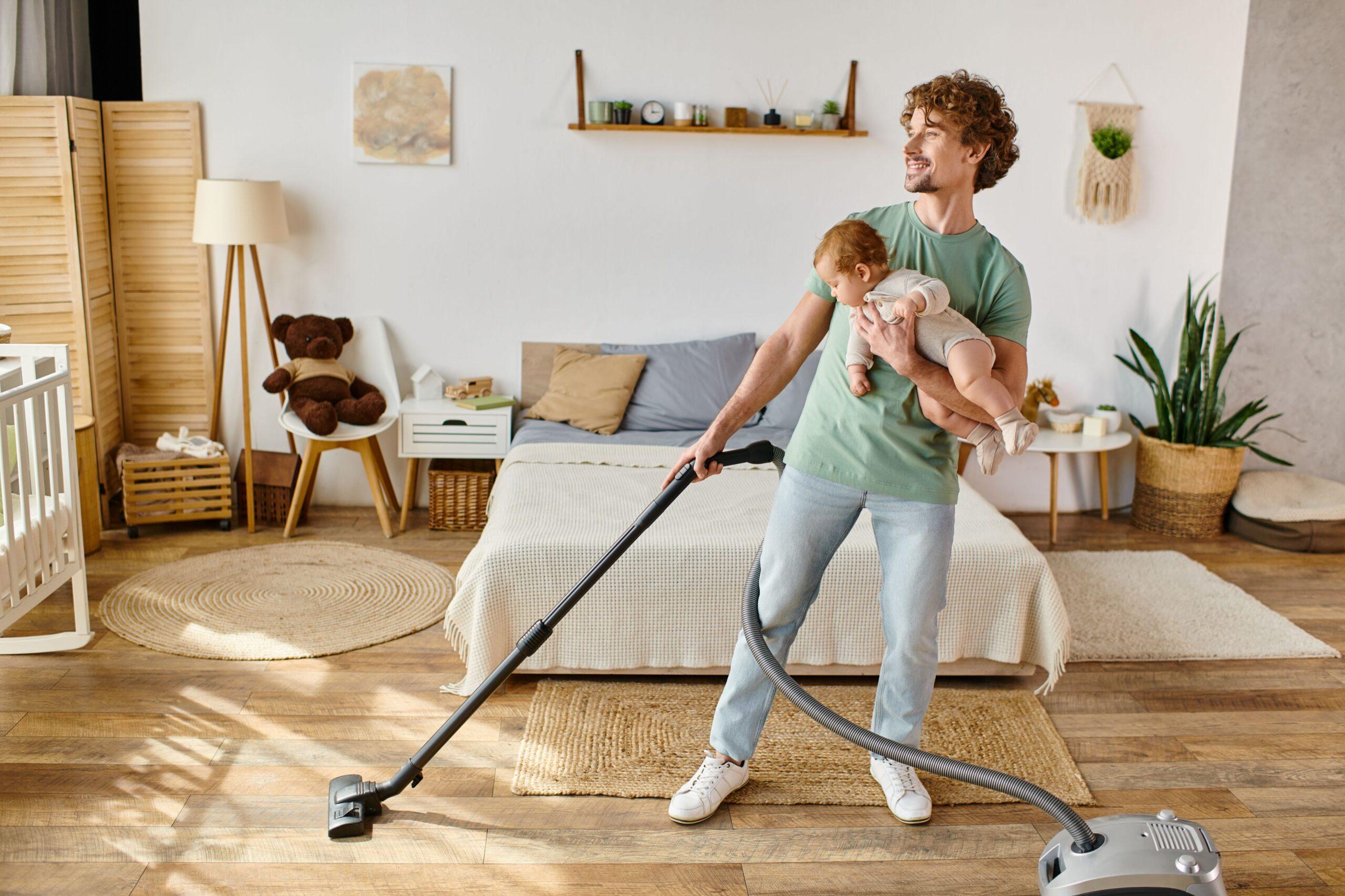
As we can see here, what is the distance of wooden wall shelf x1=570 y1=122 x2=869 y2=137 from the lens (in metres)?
4.04

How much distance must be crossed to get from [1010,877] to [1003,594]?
842mm

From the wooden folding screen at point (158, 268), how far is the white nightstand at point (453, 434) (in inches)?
33.4

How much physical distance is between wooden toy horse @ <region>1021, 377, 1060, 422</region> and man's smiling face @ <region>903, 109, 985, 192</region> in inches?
102

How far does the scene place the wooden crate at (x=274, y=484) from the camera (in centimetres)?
404

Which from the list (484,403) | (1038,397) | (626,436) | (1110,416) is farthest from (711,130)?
(1110,416)

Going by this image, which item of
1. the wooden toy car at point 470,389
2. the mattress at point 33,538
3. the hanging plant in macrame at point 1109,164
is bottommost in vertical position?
the mattress at point 33,538

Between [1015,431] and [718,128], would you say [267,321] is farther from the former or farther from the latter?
[1015,431]

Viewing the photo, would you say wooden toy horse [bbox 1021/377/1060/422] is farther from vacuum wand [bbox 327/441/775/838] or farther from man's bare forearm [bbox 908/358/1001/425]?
man's bare forearm [bbox 908/358/1001/425]

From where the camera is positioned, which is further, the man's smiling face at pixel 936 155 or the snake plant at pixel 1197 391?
the snake plant at pixel 1197 391

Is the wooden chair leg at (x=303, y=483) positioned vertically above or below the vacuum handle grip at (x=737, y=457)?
below

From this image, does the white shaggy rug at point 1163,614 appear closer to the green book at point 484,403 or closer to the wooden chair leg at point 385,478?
the green book at point 484,403

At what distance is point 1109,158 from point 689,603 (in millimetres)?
2702

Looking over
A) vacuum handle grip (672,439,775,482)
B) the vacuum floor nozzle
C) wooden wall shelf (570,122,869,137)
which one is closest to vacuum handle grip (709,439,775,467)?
vacuum handle grip (672,439,775,482)

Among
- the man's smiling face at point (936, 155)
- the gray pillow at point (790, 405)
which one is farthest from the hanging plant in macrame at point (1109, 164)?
the man's smiling face at point (936, 155)
